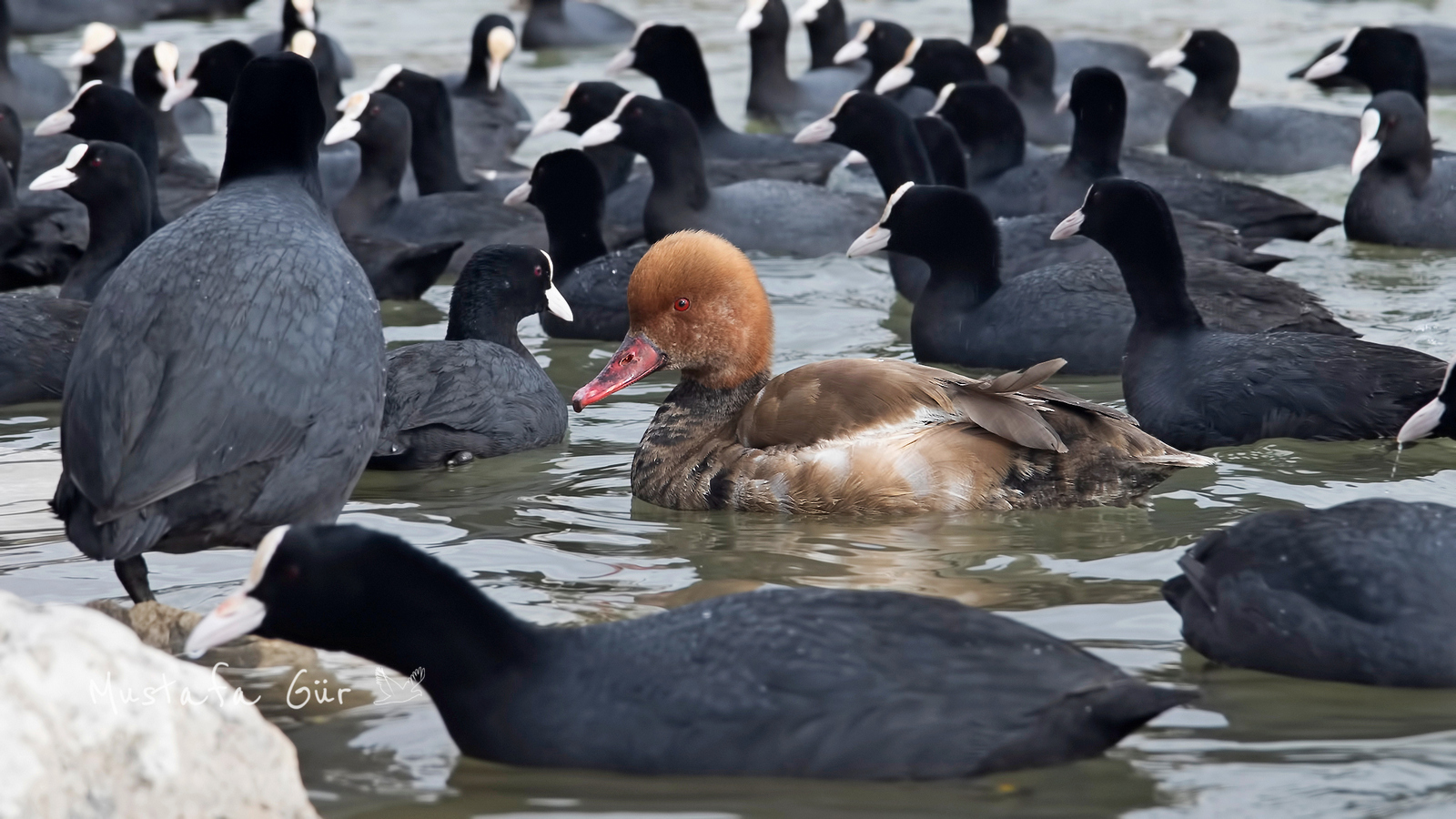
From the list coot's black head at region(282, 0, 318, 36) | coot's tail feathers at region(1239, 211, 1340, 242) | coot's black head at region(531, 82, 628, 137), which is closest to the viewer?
coot's tail feathers at region(1239, 211, 1340, 242)

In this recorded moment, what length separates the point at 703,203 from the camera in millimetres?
10789

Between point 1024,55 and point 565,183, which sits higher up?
point 1024,55

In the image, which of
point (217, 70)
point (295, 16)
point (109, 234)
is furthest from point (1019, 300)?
point (295, 16)

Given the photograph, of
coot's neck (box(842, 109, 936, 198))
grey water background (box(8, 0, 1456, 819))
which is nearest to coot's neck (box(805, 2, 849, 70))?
coot's neck (box(842, 109, 936, 198))

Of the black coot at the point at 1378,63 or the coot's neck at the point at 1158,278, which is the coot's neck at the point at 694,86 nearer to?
the black coot at the point at 1378,63

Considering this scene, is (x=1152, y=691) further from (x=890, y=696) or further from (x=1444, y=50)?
(x=1444, y=50)

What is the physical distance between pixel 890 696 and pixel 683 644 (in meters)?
0.45

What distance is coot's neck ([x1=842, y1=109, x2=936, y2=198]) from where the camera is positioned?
10938mm

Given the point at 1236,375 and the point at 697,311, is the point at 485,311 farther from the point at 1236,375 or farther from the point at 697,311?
the point at 1236,375

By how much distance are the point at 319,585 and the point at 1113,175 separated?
8.05 m

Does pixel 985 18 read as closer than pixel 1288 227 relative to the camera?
No

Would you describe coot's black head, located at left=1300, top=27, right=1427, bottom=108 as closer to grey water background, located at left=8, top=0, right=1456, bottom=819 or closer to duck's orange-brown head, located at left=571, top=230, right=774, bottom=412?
grey water background, located at left=8, top=0, right=1456, bottom=819

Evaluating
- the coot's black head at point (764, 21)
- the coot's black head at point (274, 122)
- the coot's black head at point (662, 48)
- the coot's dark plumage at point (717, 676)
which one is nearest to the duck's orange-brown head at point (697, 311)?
the coot's black head at point (274, 122)

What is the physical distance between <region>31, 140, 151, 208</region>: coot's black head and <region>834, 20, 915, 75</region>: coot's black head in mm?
7492
